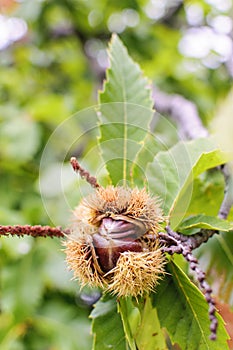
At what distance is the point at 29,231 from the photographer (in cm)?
59

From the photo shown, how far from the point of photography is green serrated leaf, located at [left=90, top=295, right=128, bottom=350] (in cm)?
72

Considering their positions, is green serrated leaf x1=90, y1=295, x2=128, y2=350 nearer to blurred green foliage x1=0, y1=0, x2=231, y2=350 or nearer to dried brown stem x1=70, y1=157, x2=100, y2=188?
dried brown stem x1=70, y1=157, x2=100, y2=188

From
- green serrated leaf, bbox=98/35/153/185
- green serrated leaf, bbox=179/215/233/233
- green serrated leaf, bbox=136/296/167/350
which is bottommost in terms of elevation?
green serrated leaf, bbox=136/296/167/350

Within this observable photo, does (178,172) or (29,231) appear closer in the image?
(29,231)

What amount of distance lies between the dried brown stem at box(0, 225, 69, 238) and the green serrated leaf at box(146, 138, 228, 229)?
16cm

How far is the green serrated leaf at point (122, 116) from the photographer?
792mm

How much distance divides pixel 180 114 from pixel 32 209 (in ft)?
2.11

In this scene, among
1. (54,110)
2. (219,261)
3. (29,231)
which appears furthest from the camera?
(54,110)

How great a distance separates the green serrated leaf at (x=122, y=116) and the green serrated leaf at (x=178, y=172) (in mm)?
44

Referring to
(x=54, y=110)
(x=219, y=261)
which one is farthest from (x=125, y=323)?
(x=54, y=110)

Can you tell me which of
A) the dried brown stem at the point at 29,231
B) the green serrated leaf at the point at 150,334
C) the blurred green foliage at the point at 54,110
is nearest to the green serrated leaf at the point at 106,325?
the green serrated leaf at the point at 150,334

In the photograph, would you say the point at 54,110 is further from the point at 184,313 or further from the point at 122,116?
the point at 184,313

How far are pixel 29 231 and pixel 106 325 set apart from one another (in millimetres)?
227

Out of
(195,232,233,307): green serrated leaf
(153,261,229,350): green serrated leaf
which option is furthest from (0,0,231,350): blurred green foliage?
(153,261,229,350): green serrated leaf
